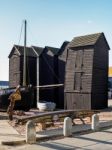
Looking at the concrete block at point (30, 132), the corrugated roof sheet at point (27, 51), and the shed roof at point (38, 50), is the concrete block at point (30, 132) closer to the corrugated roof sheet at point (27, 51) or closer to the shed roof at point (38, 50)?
the corrugated roof sheet at point (27, 51)

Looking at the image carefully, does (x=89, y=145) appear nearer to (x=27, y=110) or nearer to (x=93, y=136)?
(x=93, y=136)

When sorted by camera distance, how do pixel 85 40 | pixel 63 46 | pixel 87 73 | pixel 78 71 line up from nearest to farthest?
pixel 87 73, pixel 78 71, pixel 85 40, pixel 63 46

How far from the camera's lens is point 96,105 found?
31500mm

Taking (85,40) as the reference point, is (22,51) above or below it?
below

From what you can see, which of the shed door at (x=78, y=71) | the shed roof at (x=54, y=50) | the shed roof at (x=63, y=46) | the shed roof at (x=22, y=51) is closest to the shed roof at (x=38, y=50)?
the shed roof at (x=22, y=51)

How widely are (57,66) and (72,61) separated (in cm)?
494

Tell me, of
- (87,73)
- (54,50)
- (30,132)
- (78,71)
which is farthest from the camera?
(54,50)

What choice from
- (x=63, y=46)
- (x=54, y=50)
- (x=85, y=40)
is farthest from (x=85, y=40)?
(x=54, y=50)

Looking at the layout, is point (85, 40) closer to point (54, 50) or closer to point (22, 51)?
point (54, 50)

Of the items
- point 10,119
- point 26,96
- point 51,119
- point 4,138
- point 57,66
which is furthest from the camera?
point 57,66

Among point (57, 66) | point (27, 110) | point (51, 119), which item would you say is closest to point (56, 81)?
point (57, 66)

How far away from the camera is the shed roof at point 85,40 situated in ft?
104

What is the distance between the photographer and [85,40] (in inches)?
1277

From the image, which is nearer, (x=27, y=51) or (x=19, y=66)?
(x=19, y=66)
